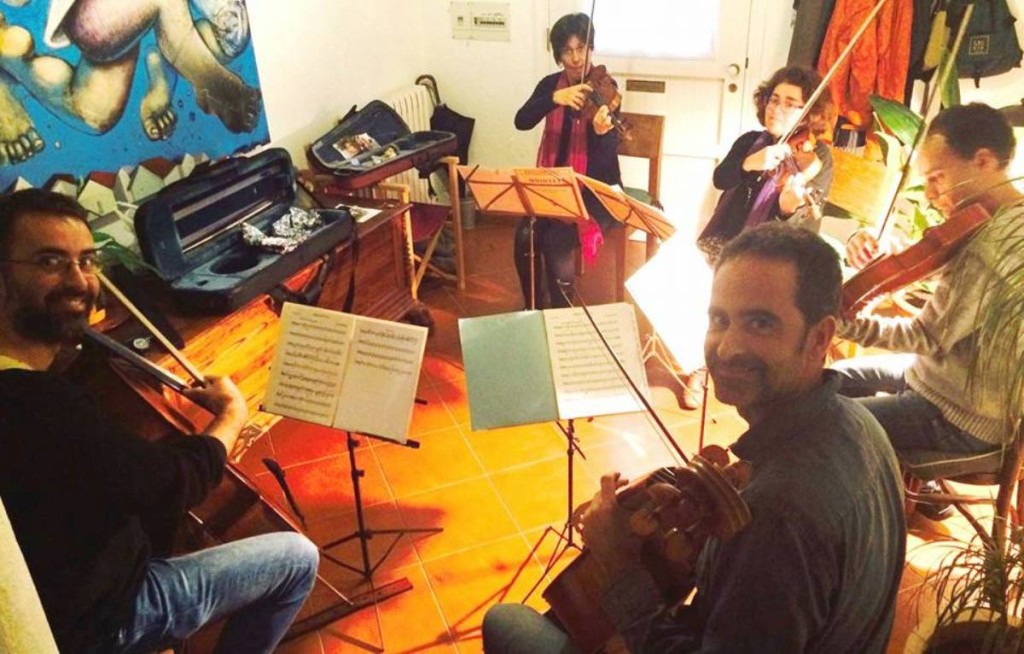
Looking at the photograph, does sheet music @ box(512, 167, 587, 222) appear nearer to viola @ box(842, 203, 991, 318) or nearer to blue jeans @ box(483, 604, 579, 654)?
viola @ box(842, 203, 991, 318)

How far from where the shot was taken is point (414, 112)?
4.68 metres

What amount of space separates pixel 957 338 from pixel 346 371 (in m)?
1.58

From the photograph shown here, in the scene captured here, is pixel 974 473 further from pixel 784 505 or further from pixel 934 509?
pixel 784 505

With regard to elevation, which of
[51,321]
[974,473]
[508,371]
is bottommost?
[974,473]

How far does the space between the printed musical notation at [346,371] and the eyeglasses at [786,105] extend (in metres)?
1.90

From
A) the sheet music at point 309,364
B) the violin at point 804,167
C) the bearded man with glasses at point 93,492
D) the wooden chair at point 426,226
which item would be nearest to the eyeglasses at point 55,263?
the bearded man with glasses at point 93,492

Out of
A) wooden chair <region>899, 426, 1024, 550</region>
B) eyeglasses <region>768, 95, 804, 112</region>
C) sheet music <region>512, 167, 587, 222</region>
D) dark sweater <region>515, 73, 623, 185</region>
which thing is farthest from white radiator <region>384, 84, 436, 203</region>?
wooden chair <region>899, 426, 1024, 550</region>

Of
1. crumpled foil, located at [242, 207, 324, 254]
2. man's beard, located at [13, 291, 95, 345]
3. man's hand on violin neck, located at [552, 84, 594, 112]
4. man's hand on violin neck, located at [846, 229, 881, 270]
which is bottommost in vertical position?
crumpled foil, located at [242, 207, 324, 254]

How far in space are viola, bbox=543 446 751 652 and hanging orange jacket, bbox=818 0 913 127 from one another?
2.81 m

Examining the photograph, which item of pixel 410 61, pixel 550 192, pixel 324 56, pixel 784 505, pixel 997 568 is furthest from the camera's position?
pixel 410 61

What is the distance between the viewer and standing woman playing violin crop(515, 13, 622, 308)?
3.56 m

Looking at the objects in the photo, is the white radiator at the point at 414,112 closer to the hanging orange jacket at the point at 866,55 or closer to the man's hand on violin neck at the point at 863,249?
the hanging orange jacket at the point at 866,55

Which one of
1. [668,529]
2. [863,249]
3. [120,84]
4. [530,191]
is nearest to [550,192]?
[530,191]

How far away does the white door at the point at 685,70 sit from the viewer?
412 cm
